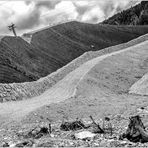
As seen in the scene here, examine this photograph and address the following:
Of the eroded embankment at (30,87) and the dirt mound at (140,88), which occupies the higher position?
the eroded embankment at (30,87)

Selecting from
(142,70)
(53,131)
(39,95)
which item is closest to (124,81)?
(142,70)

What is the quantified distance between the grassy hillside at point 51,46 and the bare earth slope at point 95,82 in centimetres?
323

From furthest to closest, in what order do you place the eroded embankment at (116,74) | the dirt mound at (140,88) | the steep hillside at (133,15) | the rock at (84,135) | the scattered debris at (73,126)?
the steep hillside at (133,15) → the eroded embankment at (116,74) → the dirt mound at (140,88) → the scattered debris at (73,126) → the rock at (84,135)

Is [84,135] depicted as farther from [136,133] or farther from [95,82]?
[95,82]

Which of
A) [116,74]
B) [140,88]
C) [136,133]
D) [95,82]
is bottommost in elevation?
[136,133]

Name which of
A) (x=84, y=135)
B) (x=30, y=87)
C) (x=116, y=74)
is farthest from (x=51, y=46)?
(x=84, y=135)

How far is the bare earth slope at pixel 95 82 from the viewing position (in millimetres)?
17406

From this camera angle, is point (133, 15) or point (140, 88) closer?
point (140, 88)

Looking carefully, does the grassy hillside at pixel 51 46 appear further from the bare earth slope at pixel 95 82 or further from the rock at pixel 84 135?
the rock at pixel 84 135

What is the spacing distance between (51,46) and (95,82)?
1082 centimetres

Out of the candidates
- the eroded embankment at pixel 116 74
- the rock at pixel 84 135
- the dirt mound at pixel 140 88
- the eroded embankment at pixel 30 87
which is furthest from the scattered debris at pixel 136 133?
the eroded embankment at pixel 30 87

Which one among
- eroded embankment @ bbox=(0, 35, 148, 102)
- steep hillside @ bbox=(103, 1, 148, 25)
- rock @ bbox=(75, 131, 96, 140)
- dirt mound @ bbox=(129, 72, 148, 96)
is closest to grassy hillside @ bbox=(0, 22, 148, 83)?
eroded embankment @ bbox=(0, 35, 148, 102)

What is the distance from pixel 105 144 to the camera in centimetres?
714

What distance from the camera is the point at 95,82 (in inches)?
832
